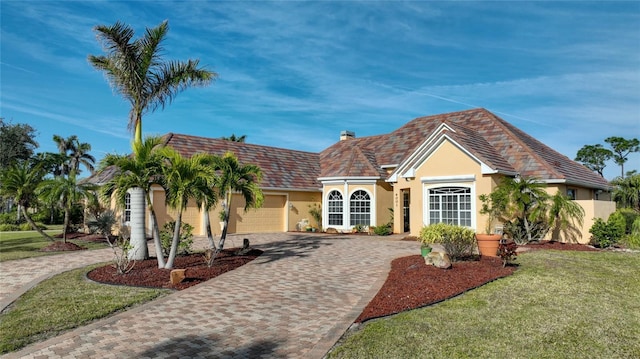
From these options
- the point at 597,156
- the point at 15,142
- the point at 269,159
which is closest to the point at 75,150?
the point at 15,142

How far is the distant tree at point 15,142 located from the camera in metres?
41.6

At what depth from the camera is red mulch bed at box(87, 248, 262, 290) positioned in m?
10.4

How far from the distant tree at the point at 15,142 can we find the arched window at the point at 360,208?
36.9 m

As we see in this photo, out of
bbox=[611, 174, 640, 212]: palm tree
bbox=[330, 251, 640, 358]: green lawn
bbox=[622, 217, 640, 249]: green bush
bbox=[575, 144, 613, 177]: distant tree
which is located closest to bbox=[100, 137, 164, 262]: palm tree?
bbox=[330, 251, 640, 358]: green lawn

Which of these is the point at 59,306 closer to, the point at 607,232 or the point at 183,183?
the point at 183,183

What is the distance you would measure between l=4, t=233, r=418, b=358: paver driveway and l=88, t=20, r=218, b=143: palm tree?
705 cm

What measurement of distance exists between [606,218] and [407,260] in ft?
37.5

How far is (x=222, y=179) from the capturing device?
13812 mm

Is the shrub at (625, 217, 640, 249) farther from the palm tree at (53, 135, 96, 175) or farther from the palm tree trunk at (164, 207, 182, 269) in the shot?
the palm tree at (53, 135, 96, 175)

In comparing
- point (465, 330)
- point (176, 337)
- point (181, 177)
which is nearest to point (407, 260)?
point (465, 330)

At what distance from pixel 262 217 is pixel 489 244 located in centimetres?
1540

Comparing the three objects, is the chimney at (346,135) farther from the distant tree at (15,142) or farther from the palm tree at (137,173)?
the distant tree at (15,142)

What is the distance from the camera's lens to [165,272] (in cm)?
1139

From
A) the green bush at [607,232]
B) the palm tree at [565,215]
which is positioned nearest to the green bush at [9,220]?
the palm tree at [565,215]
